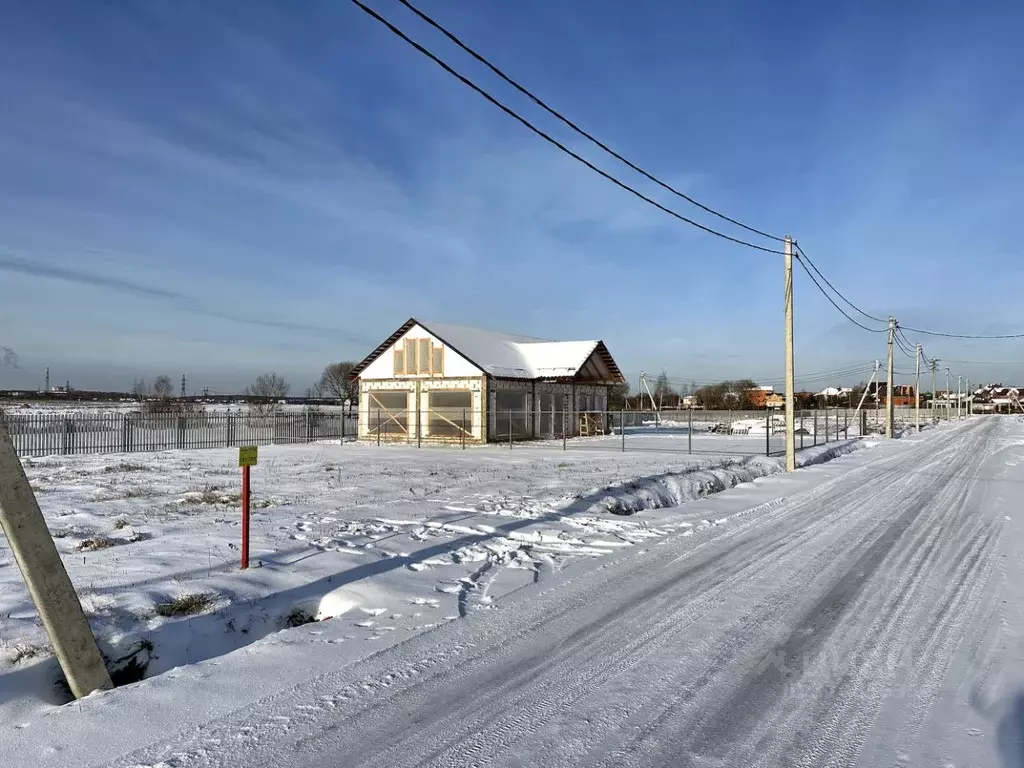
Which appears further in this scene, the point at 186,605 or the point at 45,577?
the point at 186,605

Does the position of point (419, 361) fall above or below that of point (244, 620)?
above

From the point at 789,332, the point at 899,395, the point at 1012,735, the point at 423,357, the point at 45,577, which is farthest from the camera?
the point at 899,395

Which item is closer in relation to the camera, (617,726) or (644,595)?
(617,726)

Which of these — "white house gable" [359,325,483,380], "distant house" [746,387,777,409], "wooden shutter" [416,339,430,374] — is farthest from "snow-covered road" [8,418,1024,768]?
"distant house" [746,387,777,409]

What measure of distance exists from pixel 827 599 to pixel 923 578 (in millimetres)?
1627

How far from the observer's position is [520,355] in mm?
38719

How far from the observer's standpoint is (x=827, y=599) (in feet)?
21.6

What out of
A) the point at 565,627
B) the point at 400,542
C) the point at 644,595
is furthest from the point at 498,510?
the point at 565,627

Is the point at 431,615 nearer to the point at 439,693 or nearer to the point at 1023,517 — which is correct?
the point at 439,693

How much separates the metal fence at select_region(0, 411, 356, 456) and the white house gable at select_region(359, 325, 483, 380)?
4092 mm

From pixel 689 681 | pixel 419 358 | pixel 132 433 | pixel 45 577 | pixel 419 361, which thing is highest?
pixel 419 358

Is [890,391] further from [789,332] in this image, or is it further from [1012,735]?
[1012,735]

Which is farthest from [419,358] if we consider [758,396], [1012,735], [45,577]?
[758,396]

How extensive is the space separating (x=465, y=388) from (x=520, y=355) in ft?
23.1
